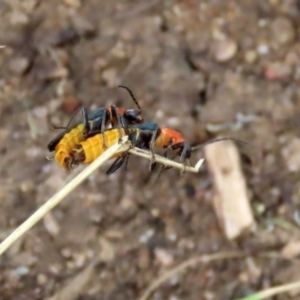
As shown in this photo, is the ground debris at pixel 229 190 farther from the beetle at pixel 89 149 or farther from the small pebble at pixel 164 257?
the beetle at pixel 89 149

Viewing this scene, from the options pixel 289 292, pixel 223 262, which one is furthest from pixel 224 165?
pixel 289 292

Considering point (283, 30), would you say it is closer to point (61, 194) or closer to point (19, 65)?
point (19, 65)

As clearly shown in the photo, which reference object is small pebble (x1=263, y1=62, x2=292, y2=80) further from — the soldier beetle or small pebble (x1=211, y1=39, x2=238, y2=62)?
the soldier beetle

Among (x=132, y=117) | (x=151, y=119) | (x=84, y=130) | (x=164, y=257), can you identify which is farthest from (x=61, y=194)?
(x=151, y=119)

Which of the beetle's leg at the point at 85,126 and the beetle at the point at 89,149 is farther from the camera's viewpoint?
the beetle's leg at the point at 85,126

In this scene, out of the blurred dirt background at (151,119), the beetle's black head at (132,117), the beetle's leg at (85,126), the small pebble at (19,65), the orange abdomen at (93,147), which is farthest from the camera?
the small pebble at (19,65)

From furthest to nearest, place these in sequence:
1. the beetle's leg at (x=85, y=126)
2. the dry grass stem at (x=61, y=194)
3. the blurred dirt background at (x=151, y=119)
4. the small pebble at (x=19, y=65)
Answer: the small pebble at (x=19, y=65) → the blurred dirt background at (x=151, y=119) → the beetle's leg at (x=85, y=126) → the dry grass stem at (x=61, y=194)

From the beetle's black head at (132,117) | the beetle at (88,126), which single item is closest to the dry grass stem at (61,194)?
the beetle at (88,126)

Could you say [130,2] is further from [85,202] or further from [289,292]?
[289,292]

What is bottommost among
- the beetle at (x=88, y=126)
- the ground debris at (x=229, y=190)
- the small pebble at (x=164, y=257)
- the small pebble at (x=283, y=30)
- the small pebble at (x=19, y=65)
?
the small pebble at (x=164, y=257)
